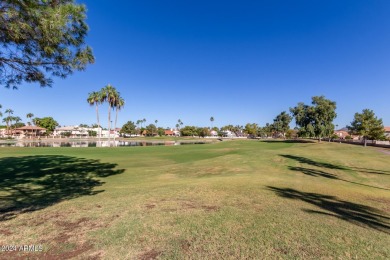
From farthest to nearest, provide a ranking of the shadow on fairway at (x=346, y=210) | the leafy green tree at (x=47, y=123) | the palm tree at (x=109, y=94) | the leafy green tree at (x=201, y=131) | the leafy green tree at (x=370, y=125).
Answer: the leafy green tree at (x=201, y=131) → the leafy green tree at (x=47, y=123) → the palm tree at (x=109, y=94) → the leafy green tree at (x=370, y=125) → the shadow on fairway at (x=346, y=210)

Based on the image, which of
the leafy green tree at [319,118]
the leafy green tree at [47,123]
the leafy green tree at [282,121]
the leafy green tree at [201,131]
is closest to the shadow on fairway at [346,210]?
the leafy green tree at [319,118]

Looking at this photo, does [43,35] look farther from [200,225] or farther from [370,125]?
[370,125]

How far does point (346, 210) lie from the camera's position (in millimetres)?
6949

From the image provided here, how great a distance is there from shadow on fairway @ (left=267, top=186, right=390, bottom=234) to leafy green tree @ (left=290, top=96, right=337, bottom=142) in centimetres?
6336

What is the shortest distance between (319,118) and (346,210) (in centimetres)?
6754

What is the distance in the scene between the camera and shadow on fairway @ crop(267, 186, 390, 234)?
19.4 ft

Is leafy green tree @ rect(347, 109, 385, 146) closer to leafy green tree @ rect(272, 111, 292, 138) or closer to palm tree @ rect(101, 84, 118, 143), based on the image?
leafy green tree @ rect(272, 111, 292, 138)

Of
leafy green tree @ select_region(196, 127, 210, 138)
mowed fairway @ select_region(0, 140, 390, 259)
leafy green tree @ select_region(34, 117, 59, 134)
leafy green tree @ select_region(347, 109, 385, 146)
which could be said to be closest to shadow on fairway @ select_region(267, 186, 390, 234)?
mowed fairway @ select_region(0, 140, 390, 259)

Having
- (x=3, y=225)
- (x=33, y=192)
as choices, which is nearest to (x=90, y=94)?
(x=33, y=192)

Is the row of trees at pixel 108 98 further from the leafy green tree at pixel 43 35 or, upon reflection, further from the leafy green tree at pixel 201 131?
the leafy green tree at pixel 201 131

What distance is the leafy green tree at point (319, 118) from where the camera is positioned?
211ft

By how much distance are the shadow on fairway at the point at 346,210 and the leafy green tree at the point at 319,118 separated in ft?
208

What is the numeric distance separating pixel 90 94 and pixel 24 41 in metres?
64.6

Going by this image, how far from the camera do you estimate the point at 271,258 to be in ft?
12.4
